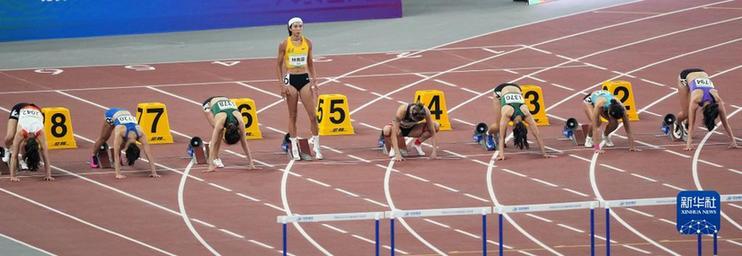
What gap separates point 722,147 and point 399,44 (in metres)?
9.36

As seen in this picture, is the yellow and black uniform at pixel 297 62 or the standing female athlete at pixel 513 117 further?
the yellow and black uniform at pixel 297 62

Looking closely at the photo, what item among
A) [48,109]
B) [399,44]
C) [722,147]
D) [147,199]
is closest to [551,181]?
[722,147]

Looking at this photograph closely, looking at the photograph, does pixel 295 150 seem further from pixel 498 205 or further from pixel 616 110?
pixel 616 110

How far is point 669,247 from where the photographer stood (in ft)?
65.6

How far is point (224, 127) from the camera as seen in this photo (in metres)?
23.9

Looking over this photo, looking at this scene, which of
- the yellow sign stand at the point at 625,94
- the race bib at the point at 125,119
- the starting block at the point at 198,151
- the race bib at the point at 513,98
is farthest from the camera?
the yellow sign stand at the point at 625,94

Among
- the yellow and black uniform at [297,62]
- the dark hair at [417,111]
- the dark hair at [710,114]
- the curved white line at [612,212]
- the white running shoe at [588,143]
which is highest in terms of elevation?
the yellow and black uniform at [297,62]

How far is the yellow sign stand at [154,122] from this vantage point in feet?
85.4

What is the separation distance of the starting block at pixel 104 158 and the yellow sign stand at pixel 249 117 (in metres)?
2.45

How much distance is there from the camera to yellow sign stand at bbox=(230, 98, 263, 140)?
26.3 meters

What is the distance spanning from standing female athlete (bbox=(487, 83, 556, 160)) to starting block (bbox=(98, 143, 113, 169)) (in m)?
5.36

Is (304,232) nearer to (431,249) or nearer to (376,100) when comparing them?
(431,249)

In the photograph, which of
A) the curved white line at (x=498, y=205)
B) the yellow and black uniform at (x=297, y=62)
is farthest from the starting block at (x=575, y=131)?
the yellow and black uniform at (x=297, y=62)

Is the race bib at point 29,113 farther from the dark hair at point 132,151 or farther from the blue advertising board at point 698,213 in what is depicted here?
the blue advertising board at point 698,213
